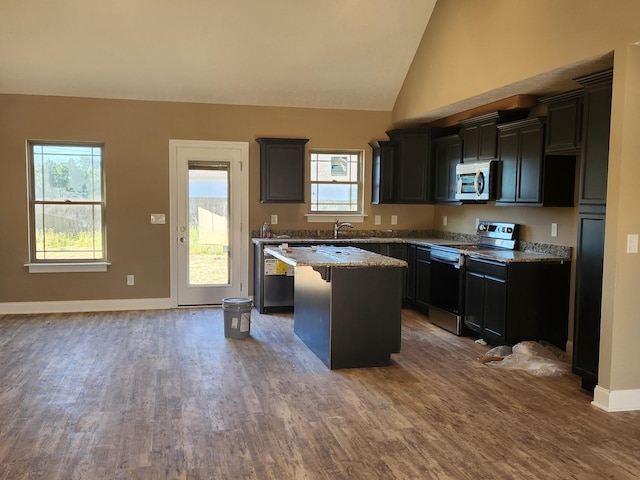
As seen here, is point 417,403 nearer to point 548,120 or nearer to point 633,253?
point 633,253

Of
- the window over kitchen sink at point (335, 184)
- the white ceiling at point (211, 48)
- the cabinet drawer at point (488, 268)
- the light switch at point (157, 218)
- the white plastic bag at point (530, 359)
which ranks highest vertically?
the white ceiling at point (211, 48)

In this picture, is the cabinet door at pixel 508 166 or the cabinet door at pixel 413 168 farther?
the cabinet door at pixel 413 168

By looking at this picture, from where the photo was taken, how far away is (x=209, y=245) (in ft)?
24.2

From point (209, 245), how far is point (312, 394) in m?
3.68

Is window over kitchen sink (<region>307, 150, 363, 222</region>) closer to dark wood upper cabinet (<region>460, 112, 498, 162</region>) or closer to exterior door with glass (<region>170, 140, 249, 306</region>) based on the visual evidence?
exterior door with glass (<region>170, 140, 249, 306</region>)

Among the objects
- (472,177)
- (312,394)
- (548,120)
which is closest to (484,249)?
(472,177)

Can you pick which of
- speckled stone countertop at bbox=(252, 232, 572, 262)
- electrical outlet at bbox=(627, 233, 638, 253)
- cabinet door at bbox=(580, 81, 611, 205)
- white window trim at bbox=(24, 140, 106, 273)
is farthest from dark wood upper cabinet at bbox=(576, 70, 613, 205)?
white window trim at bbox=(24, 140, 106, 273)

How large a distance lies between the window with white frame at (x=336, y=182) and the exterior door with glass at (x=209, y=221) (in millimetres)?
954

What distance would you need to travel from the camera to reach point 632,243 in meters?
3.74

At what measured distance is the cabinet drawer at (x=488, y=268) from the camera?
5137mm

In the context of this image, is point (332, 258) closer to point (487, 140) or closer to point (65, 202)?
point (487, 140)

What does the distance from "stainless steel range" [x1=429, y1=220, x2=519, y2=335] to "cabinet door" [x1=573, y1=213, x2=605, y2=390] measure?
1.66 m

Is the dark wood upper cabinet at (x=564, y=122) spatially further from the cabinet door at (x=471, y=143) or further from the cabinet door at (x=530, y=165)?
the cabinet door at (x=471, y=143)

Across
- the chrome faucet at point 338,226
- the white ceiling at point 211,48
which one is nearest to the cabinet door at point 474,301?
the chrome faucet at point 338,226
